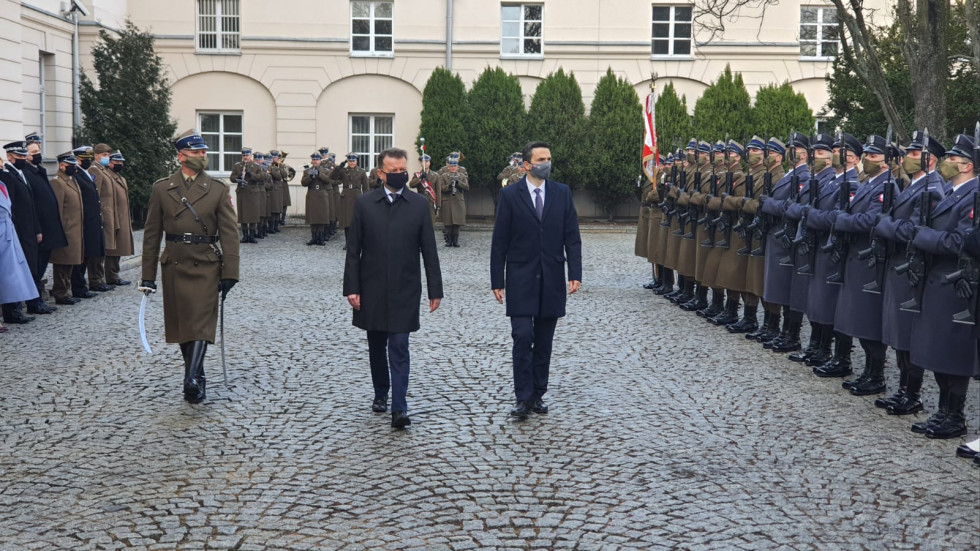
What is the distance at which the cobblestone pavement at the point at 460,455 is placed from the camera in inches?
224

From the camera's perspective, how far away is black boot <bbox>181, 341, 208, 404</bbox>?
28.0 feet

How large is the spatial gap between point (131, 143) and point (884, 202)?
21998mm

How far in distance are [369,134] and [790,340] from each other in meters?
23.6

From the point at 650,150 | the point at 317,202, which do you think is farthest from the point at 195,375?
the point at 317,202

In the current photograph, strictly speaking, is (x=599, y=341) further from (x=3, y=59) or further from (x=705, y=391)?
(x=3, y=59)

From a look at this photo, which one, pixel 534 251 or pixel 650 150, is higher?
pixel 650 150

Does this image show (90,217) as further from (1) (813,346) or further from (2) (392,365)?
(1) (813,346)

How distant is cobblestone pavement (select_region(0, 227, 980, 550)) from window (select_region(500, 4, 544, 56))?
22.9m

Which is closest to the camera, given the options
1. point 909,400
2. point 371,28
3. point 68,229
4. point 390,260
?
point 390,260

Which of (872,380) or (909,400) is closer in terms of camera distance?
(909,400)

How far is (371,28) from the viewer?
109 feet

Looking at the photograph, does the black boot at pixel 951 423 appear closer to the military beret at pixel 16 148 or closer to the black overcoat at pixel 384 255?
the black overcoat at pixel 384 255

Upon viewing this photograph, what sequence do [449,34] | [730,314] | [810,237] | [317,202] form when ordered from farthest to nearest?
[449,34] → [317,202] → [730,314] → [810,237]

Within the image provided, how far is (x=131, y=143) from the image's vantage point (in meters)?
27.4
